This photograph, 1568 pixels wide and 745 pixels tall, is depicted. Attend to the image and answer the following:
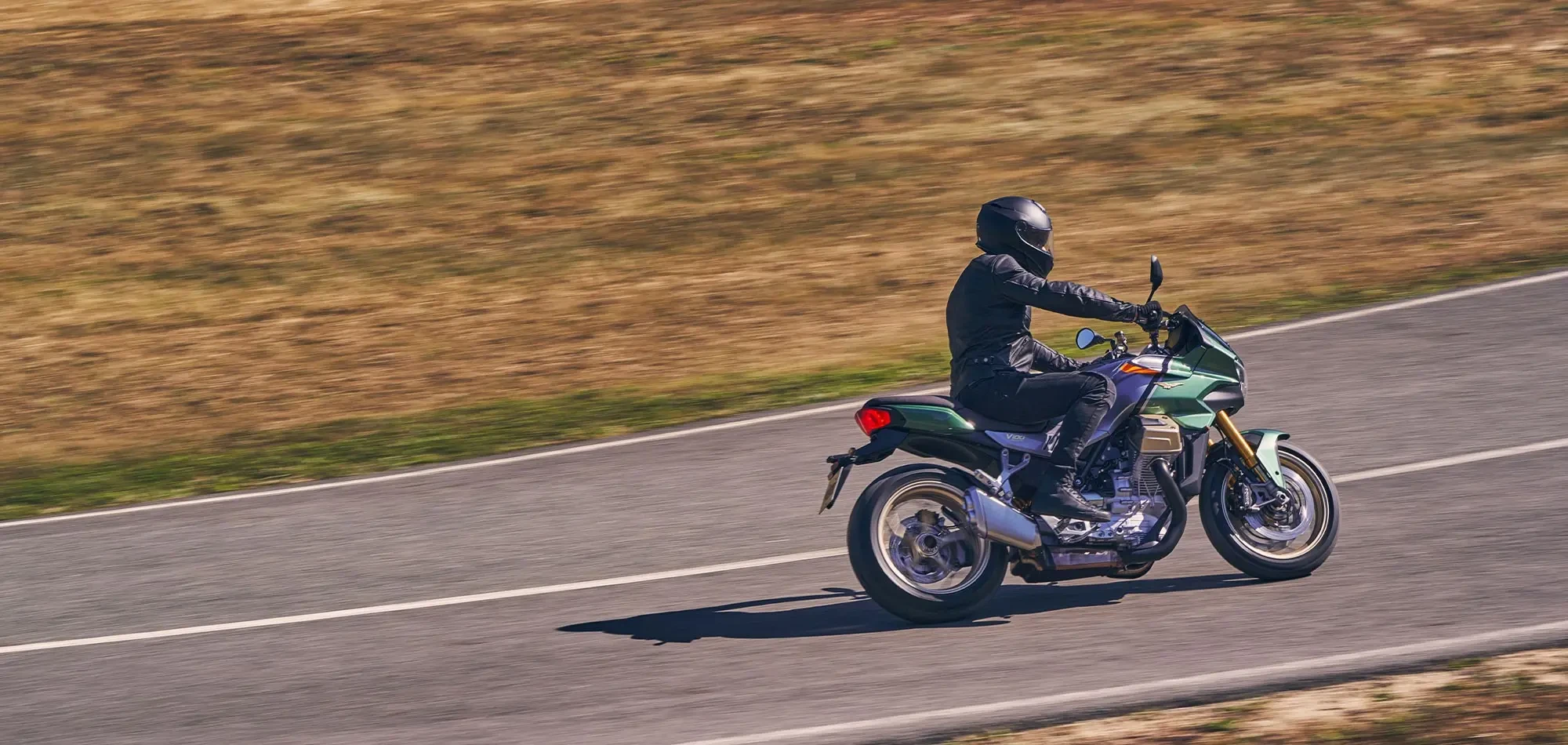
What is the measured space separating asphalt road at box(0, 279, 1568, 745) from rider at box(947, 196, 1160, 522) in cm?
74

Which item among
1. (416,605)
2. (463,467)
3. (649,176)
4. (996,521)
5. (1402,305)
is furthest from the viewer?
(649,176)

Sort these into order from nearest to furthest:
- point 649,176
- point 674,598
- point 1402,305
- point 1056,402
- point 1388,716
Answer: point 1388,716, point 1056,402, point 674,598, point 1402,305, point 649,176

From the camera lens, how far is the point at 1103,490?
28.0 ft

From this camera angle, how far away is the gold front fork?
337 inches

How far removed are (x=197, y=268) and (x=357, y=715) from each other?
1263 cm

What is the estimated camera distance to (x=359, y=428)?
14039mm

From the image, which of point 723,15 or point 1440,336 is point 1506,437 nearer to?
point 1440,336

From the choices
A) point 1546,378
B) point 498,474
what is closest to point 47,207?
point 498,474

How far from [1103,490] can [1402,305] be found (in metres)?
6.84

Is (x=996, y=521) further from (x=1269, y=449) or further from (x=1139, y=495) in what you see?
(x=1269, y=449)

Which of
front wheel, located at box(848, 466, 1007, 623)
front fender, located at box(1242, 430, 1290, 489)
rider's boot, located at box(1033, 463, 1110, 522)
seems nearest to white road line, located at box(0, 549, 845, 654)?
front wheel, located at box(848, 466, 1007, 623)

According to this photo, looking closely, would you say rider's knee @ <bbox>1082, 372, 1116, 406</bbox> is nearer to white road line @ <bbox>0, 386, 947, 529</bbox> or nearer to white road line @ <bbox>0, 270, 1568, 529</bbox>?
white road line @ <bbox>0, 270, 1568, 529</bbox>

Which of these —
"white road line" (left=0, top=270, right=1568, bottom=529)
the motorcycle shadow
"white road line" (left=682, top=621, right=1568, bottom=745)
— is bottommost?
"white road line" (left=0, top=270, right=1568, bottom=529)

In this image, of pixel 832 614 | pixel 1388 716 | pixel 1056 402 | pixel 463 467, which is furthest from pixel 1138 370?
pixel 463 467
